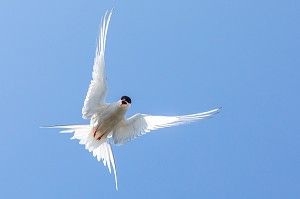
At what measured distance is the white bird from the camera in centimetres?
1516

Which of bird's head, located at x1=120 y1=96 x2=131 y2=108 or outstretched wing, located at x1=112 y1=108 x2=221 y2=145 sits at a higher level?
bird's head, located at x1=120 y1=96 x2=131 y2=108

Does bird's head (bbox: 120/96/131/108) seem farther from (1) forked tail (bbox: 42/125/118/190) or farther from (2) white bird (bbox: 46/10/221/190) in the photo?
(1) forked tail (bbox: 42/125/118/190)

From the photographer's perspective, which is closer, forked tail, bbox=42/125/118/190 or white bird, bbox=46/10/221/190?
white bird, bbox=46/10/221/190

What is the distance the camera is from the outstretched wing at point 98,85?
1448cm

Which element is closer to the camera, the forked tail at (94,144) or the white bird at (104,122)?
the white bird at (104,122)

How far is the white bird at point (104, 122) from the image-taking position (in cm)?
1516

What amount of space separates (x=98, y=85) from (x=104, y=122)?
1.11 meters

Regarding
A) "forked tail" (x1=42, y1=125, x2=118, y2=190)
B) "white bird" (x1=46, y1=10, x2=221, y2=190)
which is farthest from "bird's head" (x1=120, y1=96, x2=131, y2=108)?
"forked tail" (x1=42, y1=125, x2=118, y2=190)

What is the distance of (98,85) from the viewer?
15258 mm

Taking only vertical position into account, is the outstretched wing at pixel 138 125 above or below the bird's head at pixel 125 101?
below

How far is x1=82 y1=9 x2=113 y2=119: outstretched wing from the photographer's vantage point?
14477mm

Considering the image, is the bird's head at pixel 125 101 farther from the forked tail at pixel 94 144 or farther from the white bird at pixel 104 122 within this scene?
the forked tail at pixel 94 144

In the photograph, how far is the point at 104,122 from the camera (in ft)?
52.0

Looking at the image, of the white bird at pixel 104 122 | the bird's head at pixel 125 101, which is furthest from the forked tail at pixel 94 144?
the bird's head at pixel 125 101
